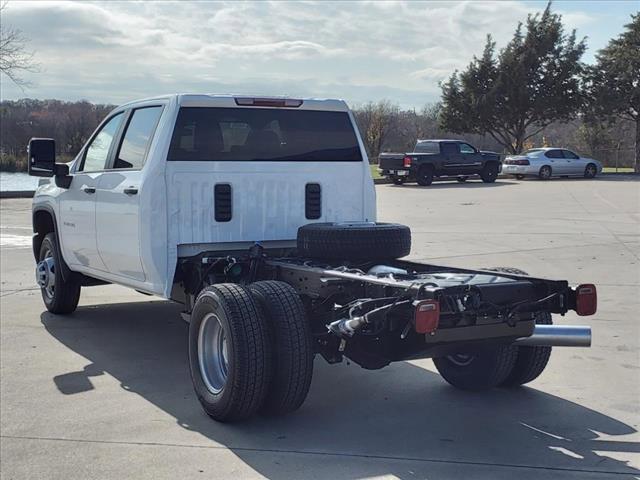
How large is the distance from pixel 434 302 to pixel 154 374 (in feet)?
9.70

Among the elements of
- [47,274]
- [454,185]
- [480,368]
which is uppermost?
[454,185]

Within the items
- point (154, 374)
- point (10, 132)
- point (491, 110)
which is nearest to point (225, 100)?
point (154, 374)

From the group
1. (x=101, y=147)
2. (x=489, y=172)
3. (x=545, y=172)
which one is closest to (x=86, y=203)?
(x=101, y=147)

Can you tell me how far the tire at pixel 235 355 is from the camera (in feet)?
15.6

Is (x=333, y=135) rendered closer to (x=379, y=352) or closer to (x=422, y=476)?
(x=379, y=352)

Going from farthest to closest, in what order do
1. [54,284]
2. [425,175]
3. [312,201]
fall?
[425,175], [54,284], [312,201]

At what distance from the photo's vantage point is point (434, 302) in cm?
416

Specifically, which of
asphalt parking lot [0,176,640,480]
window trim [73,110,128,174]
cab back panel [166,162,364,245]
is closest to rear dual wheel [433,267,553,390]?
→ asphalt parking lot [0,176,640,480]

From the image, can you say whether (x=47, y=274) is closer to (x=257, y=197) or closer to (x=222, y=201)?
(x=222, y=201)

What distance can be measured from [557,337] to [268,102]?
3069 mm

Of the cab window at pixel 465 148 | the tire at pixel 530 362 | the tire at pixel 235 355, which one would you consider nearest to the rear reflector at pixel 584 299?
the tire at pixel 530 362

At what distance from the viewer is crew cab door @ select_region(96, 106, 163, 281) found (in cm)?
635

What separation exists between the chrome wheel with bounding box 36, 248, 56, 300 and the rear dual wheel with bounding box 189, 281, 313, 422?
3.76 metres

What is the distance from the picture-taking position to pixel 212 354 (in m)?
5.37
